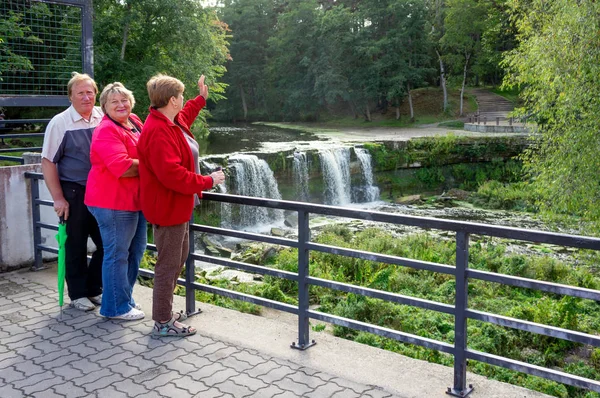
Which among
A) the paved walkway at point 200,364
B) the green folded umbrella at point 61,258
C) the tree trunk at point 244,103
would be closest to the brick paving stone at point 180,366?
the paved walkway at point 200,364

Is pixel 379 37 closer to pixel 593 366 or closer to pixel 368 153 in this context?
pixel 368 153

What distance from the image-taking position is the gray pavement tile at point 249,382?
388cm

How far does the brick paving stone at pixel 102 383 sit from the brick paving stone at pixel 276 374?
3.00ft

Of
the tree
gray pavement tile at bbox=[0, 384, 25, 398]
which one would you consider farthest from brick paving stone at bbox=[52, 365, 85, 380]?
the tree

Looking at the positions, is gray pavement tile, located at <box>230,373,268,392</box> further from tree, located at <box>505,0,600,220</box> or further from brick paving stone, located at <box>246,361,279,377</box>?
tree, located at <box>505,0,600,220</box>

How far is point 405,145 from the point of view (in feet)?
87.1

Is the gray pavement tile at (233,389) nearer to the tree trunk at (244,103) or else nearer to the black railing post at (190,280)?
the black railing post at (190,280)

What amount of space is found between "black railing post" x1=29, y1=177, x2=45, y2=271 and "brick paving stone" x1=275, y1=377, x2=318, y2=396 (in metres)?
3.86

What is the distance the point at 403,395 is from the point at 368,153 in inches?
842

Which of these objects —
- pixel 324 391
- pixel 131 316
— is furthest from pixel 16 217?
pixel 324 391

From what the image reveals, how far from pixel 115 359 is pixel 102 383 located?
38cm

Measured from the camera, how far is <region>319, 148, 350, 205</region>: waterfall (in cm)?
2311

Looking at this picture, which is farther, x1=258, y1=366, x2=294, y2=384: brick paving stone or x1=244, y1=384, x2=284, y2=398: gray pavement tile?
x1=258, y1=366, x2=294, y2=384: brick paving stone

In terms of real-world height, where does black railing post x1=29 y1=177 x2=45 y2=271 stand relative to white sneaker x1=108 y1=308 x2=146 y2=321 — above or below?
above
